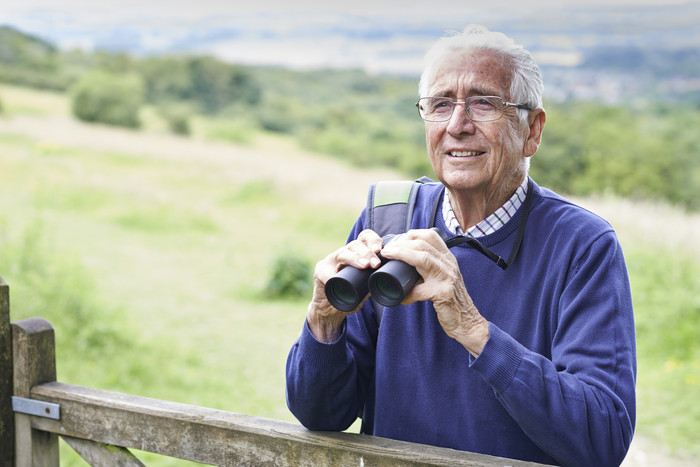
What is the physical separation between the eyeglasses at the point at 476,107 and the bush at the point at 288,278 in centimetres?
843

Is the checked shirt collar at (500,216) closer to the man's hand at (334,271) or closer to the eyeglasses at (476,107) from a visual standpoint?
the eyeglasses at (476,107)

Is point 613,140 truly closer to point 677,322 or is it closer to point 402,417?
point 677,322

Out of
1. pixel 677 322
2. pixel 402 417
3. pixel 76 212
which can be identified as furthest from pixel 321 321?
pixel 76 212

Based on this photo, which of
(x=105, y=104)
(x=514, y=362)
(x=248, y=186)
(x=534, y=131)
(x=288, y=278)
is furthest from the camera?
(x=105, y=104)

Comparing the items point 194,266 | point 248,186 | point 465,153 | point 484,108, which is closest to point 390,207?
point 465,153

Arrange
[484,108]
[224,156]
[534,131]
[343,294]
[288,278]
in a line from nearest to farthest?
[343,294] → [484,108] → [534,131] → [288,278] → [224,156]

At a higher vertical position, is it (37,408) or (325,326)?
(325,326)

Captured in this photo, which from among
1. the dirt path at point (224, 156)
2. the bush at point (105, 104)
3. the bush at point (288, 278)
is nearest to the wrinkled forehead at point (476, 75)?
the bush at point (288, 278)

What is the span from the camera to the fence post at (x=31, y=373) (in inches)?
74.6

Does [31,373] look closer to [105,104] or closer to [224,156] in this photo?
[224,156]

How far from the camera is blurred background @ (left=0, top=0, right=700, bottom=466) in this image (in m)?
6.62

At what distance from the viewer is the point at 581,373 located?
1.54 metres

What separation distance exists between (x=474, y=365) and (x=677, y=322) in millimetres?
7049

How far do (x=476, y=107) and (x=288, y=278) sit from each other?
8.52 meters
